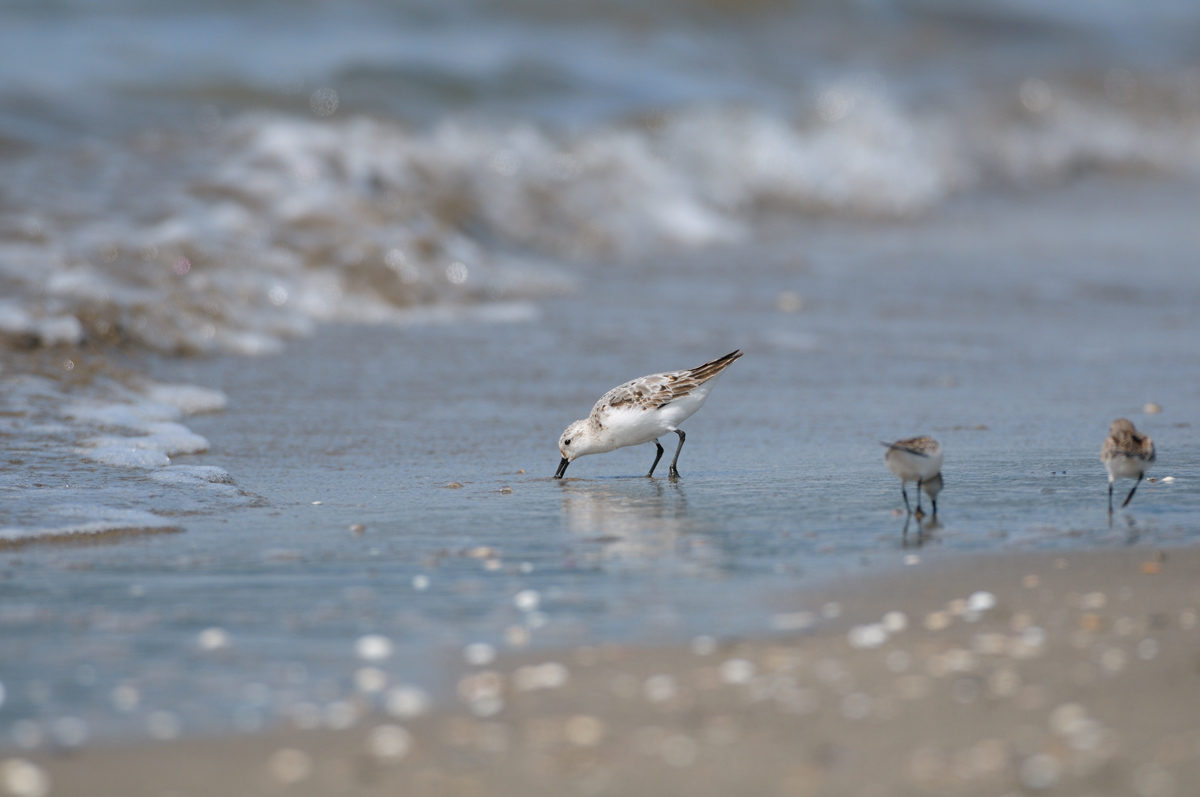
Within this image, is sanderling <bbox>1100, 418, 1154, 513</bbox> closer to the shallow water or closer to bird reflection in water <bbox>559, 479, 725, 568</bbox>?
the shallow water

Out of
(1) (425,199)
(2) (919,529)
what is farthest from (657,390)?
(1) (425,199)

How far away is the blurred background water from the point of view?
368 cm

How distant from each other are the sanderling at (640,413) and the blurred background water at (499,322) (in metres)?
0.17

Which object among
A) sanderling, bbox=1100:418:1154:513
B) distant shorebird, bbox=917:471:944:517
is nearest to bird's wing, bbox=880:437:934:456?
distant shorebird, bbox=917:471:944:517

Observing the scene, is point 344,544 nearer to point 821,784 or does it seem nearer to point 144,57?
point 821,784

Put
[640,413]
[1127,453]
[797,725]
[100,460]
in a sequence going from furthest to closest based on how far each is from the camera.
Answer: [640,413], [100,460], [1127,453], [797,725]

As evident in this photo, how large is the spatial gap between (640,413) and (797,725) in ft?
9.15

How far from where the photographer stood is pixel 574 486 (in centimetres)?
530

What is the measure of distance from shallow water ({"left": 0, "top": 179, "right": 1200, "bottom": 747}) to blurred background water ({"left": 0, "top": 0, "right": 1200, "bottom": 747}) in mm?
23

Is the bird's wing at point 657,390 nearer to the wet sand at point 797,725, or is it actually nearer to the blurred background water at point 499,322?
the blurred background water at point 499,322

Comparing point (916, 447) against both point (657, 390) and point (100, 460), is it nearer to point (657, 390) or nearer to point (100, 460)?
point (657, 390)

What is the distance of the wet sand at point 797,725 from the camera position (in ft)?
8.39

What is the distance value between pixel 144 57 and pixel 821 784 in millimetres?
13857

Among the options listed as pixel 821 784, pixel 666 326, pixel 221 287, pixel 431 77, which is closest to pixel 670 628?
pixel 821 784
